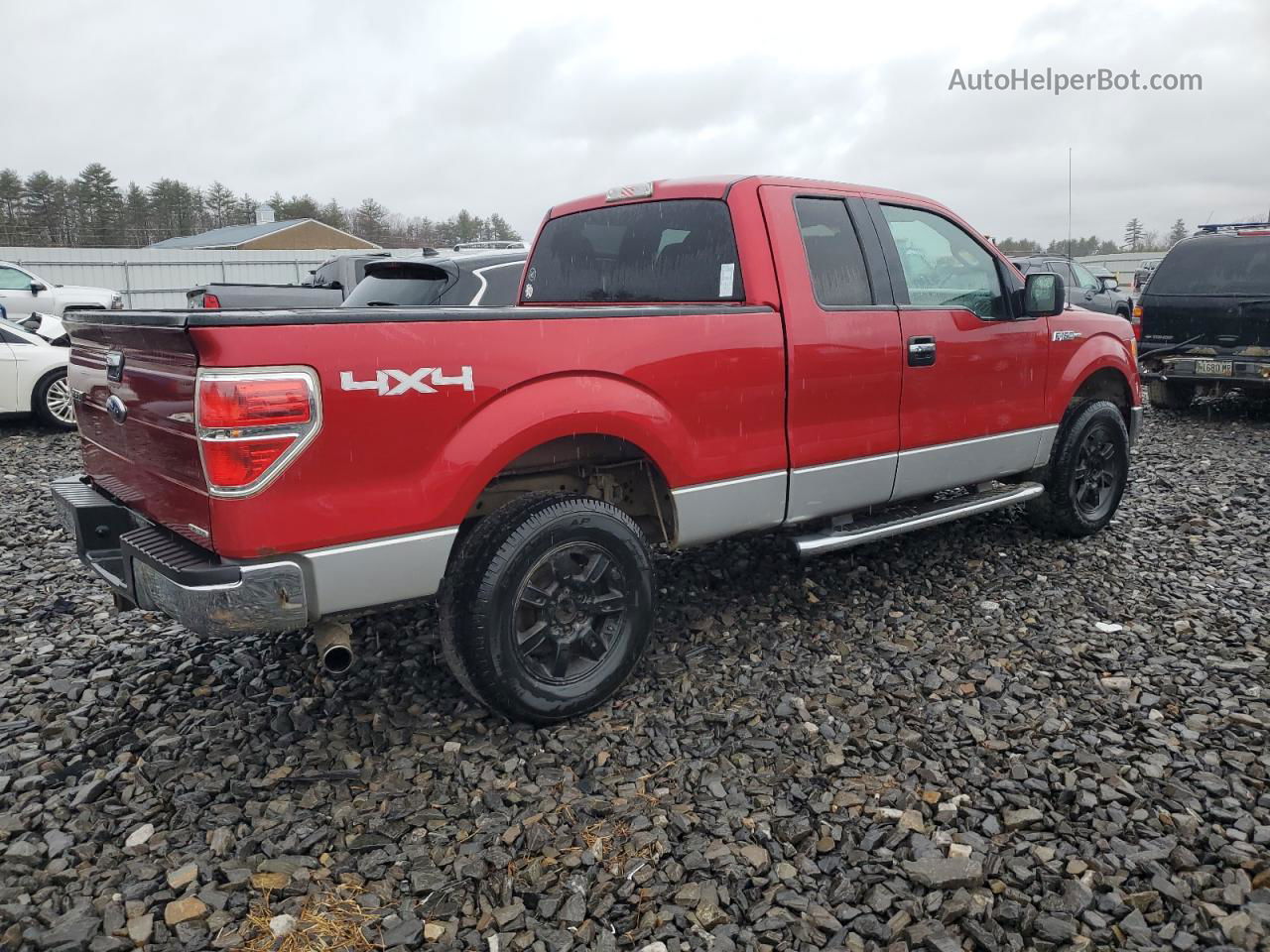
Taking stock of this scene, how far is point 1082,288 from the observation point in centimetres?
1834

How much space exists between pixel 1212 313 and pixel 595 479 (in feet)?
26.8

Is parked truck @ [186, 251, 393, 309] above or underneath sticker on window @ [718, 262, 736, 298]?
above

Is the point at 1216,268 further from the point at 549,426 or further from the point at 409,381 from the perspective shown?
the point at 409,381

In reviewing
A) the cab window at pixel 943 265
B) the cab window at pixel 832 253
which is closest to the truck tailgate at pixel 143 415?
the cab window at pixel 832 253

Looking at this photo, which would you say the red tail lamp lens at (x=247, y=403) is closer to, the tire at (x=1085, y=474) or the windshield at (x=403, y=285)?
the windshield at (x=403, y=285)

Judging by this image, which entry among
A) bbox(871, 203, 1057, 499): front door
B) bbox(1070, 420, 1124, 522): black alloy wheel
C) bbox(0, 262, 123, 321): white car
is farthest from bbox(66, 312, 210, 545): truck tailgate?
bbox(0, 262, 123, 321): white car

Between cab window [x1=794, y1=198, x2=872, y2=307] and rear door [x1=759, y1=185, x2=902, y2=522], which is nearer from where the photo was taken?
rear door [x1=759, y1=185, x2=902, y2=522]

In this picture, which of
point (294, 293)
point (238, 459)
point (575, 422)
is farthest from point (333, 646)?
point (294, 293)

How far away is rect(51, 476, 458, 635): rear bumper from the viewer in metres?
2.58

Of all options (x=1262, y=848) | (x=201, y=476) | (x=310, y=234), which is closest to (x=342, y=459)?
(x=201, y=476)

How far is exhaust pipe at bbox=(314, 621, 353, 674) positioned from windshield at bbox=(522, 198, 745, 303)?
2065 millimetres

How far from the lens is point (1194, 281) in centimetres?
925

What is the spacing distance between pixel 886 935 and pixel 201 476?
2.20m

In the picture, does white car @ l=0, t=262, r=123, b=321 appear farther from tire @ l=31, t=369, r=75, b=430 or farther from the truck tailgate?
the truck tailgate
